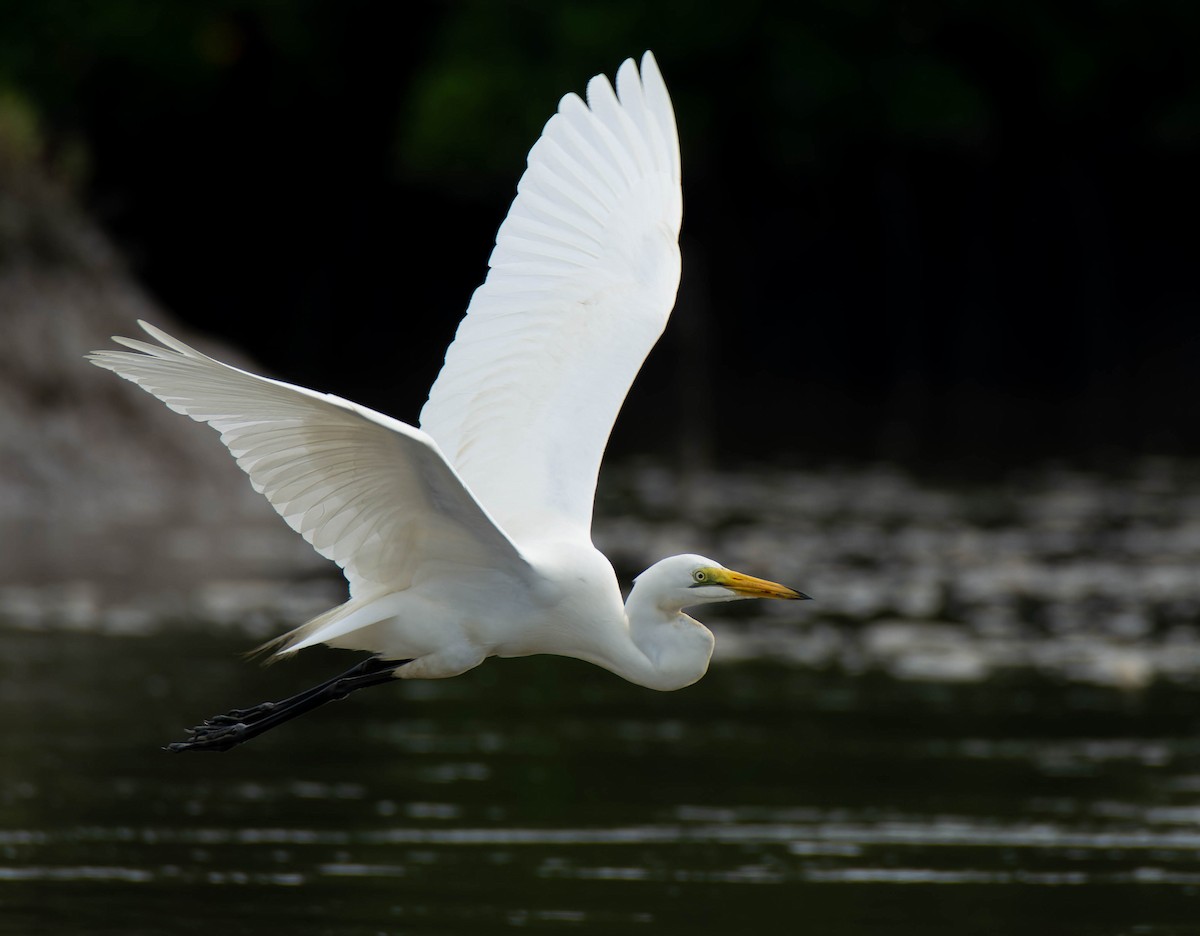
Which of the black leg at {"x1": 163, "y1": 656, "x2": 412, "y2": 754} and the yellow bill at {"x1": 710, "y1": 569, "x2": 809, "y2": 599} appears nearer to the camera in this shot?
the yellow bill at {"x1": 710, "y1": 569, "x2": 809, "y2": 599}

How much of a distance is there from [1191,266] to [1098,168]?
7.17ft

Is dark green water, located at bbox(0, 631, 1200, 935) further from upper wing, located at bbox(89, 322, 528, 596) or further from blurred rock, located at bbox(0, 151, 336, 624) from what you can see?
blurred rock, located at bbox(0, 151, 336, 624)

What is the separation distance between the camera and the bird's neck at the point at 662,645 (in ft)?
19.0

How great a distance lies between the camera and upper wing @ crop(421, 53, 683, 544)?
629 centimetres

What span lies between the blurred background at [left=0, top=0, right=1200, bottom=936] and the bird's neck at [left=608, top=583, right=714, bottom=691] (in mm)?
713

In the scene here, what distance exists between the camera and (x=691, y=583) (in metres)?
5.77

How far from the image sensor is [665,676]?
5.82 metres

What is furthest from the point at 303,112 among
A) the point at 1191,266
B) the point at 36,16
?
the point at 1191,266

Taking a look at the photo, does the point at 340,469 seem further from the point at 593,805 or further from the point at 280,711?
the point at 593,805

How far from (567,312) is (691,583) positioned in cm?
119

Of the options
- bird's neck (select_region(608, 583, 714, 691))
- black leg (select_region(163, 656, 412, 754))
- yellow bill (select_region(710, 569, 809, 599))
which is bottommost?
black leg (select_region(163, 656, 412, 754))

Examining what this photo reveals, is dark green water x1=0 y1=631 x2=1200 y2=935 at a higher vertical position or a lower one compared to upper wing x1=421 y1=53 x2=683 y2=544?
lower

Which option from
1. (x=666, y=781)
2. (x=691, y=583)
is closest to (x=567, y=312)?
(x=691, y=583)

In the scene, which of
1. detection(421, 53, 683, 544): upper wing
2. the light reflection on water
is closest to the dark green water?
the light reflection on water
